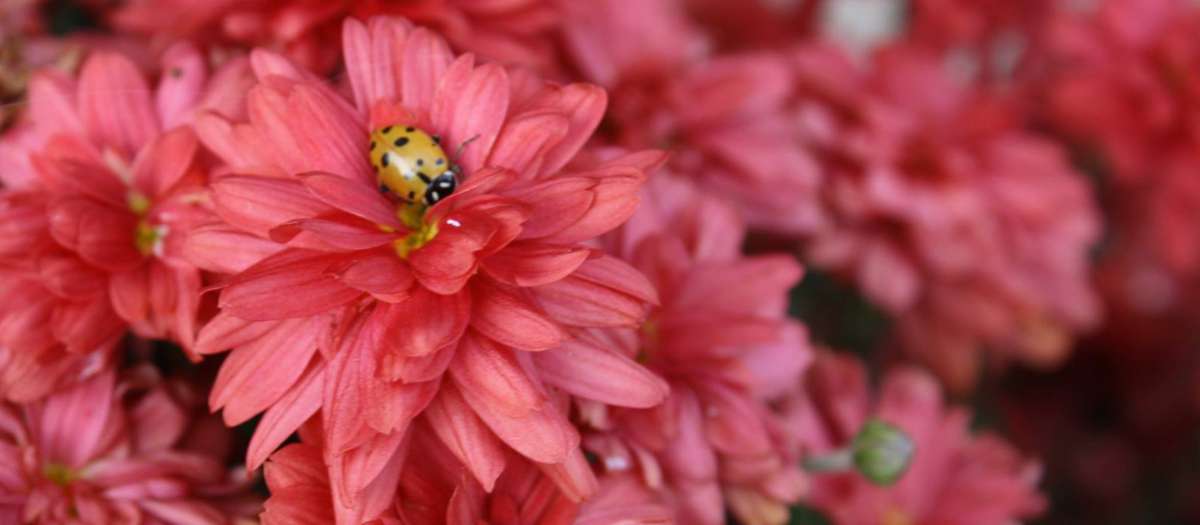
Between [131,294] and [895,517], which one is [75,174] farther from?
[895,517]

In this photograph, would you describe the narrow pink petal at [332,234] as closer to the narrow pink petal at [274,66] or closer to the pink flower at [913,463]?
the narrow pink petal at [274,66]

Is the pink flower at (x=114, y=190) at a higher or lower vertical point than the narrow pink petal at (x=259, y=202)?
lower

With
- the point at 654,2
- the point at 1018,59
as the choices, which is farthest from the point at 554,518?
the point at 1018,59

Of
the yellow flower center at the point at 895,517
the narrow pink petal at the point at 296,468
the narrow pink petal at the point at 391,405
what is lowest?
the narrow pink petal at the point at 296,468

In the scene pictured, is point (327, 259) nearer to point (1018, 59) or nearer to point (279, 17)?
point (279, 17)

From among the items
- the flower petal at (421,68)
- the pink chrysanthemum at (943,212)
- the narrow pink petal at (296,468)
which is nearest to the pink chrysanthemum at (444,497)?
the narrow pink petal at (296,468)

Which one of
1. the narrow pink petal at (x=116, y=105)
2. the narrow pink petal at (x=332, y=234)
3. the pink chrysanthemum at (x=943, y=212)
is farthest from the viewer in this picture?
the pink chrysanthemum at (x=943, y=212)

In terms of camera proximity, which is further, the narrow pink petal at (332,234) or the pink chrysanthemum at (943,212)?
the pink chrysanthemum at (943,212)
